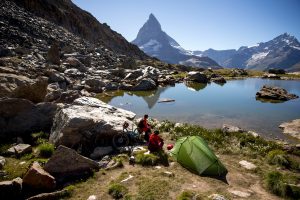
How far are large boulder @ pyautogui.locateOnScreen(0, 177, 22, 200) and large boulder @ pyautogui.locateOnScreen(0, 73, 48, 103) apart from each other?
9844 mm

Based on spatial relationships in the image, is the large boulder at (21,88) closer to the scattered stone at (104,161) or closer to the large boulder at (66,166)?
the large boulder at (66,166)

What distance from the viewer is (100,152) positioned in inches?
677

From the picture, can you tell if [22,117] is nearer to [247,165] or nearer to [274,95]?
[247,165]

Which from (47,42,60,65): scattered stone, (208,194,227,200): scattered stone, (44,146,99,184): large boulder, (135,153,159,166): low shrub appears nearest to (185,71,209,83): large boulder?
(47,42,60,65): scattered stone

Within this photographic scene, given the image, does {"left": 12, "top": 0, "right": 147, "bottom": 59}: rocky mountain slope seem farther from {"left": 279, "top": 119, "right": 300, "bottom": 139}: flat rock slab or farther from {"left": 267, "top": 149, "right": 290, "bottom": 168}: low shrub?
{"left": 267, "top": 149, "right": 290, "bottom": 168}: low shrub

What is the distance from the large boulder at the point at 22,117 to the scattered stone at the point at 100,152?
518cm

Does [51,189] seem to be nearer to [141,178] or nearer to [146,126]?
[141,178]

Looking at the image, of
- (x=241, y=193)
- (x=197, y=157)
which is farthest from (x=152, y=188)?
(x=241, y=193)

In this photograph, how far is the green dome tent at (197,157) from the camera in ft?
50.2

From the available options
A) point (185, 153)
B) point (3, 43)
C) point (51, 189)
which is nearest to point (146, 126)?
point (185, 153)

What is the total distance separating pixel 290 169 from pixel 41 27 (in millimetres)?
70050

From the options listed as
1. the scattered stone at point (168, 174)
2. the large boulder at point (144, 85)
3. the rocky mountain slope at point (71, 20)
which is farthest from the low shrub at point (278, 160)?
the rocky mountain slope at point (71, 20)

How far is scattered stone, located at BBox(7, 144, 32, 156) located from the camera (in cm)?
1623

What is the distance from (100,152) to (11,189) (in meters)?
5.72
